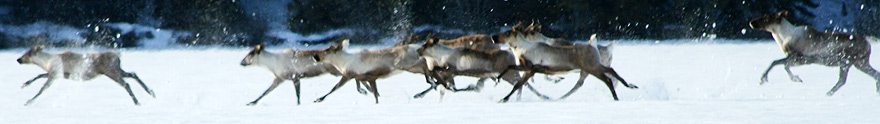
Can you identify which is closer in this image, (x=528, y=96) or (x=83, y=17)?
(x=528, y=96)

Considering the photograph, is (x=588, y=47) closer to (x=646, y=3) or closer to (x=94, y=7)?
(x=646, y=3)

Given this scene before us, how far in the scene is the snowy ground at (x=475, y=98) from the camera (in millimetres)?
6336

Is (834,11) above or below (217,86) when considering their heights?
below

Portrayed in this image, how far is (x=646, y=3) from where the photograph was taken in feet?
95.7

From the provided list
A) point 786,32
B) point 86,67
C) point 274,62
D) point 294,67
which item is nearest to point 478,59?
point 294,67

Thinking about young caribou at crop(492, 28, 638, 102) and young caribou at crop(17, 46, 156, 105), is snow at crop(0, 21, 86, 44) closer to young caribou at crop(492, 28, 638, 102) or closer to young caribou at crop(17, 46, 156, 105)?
young caribou at crop(17, 46, 156, 105)

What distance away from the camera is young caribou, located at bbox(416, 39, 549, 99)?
8.48 metres

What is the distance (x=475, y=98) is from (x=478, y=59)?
96 centimetres

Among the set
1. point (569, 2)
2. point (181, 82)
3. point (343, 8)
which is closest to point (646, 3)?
point (569, 2)

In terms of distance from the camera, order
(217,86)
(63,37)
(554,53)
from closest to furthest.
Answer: (554,53)
(217,86)
(63,37)

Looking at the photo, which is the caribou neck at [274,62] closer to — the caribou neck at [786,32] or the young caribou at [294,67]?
the young caribou at [294,67]

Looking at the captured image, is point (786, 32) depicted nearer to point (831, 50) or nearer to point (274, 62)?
point (831, 50)

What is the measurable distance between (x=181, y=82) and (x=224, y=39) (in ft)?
57.3

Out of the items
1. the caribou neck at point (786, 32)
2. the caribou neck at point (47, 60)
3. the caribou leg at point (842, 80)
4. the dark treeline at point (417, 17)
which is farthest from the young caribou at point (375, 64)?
the dark treeline at point (417, 17)
